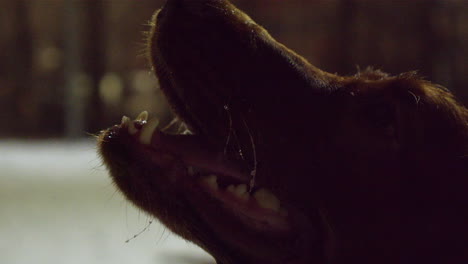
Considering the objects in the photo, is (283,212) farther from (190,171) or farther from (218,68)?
(218,68)

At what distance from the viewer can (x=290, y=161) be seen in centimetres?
250

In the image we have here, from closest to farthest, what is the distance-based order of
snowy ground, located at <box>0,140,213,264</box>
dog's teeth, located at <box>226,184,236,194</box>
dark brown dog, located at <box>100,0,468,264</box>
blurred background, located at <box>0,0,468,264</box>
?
1. dark brown dog, located at <box>100,0,468,264</box>
2. dog's teeth, located at <box>226,184,236,194</box>
3. snowy ground, located at <box>0,140,213,264</box>
4. blurred background, located at <box>0,0,468,264</box>

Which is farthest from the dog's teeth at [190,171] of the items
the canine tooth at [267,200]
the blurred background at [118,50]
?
the blurred background at [118,50]

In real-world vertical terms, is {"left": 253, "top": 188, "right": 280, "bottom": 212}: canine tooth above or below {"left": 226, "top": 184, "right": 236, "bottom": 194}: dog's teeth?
above

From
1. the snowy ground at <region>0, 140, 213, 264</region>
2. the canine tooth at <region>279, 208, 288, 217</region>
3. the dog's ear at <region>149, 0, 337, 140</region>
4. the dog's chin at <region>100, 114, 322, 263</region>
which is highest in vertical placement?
the dog's ear at <region>149, 0, 337, 140</region>

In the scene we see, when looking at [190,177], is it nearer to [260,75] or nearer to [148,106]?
[260,75]

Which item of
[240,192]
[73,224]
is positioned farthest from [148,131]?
[73,224]

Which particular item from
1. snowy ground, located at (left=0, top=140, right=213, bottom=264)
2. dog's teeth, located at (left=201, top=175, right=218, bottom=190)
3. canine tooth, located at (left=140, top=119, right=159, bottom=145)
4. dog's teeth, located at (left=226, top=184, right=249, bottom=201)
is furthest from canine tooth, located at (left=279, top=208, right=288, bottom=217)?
snowy ground, located at (left=0, top=140, right=213, bottom=264)

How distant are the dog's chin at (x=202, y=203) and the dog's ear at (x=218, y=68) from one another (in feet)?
0.60

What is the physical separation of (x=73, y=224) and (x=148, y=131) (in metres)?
2.40

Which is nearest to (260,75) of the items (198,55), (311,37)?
(198,55)

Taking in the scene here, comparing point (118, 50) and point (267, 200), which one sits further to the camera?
point (118, 50)

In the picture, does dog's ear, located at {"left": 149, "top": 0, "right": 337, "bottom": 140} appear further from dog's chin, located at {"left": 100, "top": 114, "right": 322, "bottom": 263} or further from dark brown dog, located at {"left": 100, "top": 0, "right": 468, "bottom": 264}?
dog's chin, located at {"left": 100, "top": 114, "right": 322, "bottom": 263}

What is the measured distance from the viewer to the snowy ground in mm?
4127
